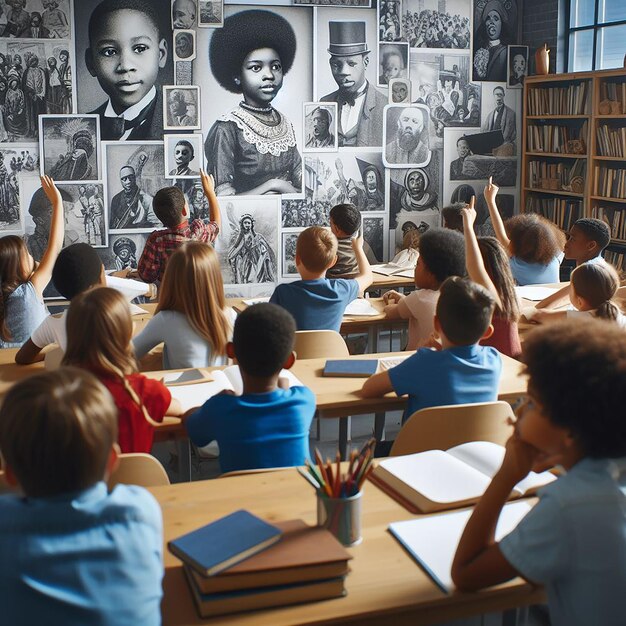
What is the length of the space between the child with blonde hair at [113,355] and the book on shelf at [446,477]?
821 millimetres

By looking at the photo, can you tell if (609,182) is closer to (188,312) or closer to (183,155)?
(183,155)

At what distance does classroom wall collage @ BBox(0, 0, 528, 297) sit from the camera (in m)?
7.14

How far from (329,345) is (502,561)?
2.46 meters

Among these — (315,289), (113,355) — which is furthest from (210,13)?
(113,355)

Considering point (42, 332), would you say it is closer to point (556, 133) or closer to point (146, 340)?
point (146, 340)

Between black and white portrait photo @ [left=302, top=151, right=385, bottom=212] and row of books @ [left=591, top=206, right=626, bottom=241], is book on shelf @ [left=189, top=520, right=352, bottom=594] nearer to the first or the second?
row of books @ [left=591, top=206, right=626, bottom=241]

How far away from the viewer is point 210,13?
738 centimetres

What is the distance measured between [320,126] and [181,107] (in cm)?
127

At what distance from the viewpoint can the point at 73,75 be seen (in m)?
7.11

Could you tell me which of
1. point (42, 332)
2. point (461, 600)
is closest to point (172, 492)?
point (461, 600)

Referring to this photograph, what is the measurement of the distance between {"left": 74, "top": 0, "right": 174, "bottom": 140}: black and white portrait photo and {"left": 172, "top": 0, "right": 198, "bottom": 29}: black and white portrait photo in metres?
0.06

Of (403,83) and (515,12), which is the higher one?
(515,12)

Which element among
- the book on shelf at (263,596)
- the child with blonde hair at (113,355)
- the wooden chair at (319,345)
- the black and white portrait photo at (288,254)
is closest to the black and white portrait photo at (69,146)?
the black and white portrait photo at (288,254)

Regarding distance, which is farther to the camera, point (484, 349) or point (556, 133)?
point (556, 133)
